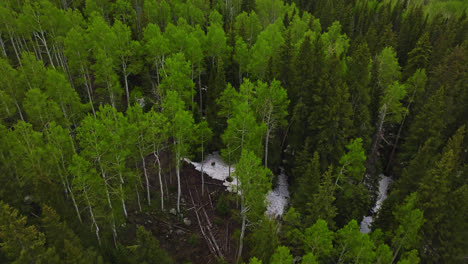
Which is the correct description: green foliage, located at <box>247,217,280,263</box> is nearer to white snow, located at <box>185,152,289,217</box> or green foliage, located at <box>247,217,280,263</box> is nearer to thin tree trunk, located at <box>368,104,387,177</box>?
white snow, located at <box>185,152,289,217</box>

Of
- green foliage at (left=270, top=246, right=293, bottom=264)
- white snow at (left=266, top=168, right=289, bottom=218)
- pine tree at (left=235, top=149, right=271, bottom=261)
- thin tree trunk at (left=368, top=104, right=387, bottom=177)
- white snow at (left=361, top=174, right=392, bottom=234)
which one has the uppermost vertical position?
pine tree at (left=235, top=149, right=271, bottom=261)

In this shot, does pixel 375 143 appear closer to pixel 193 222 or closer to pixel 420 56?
pixel 420 56

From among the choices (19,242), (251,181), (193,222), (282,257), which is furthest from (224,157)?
(19,242)

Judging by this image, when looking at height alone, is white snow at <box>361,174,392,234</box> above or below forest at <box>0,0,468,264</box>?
below

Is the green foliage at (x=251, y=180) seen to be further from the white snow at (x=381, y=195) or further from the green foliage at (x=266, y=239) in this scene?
the white snow at (x=381, y=195)

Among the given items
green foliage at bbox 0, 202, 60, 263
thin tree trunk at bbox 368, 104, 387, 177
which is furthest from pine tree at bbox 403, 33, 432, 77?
green foliage at bbox 0, 202, 60, 263

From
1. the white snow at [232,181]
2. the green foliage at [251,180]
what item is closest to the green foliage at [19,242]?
the green foliage at [251,180]

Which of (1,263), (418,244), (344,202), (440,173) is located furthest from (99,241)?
(440,173)
